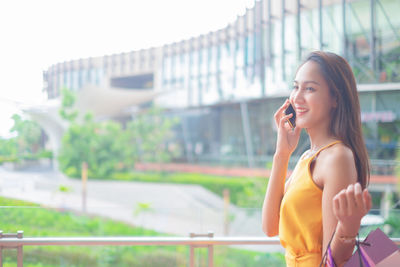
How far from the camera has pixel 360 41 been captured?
22.6 ft

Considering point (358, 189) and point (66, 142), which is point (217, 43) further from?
point (358, 189)

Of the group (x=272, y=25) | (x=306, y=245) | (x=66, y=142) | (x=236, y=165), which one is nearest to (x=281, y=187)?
(x=306, y=245)

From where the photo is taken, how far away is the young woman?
71 cm

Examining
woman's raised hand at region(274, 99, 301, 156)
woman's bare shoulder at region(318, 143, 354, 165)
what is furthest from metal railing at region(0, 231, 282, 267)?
woman's bare shoulder at region(318, 143, 354, 165)

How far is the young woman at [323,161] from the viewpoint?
71 centimetres

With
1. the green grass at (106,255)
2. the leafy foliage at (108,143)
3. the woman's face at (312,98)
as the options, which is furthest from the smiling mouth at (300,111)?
the leafy foliage at (108,143)

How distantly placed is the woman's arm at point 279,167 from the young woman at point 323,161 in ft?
0.14

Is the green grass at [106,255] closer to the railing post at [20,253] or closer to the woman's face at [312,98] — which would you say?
the railing post at [20,253]

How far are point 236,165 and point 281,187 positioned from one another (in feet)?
37.4

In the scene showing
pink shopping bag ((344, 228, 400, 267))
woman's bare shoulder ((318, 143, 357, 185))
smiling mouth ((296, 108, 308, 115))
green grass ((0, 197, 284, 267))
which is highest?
smiling mouth ((296, 108, 308, 115))

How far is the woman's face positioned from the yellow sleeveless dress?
0.23 feet

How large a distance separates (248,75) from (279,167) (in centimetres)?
1102

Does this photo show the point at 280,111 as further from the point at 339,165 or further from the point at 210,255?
the point at 210,255

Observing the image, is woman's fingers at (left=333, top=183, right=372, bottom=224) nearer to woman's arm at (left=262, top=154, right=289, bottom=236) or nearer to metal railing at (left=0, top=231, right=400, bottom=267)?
woman's arm at (left=262, top=154, right=289, bottom=236)
